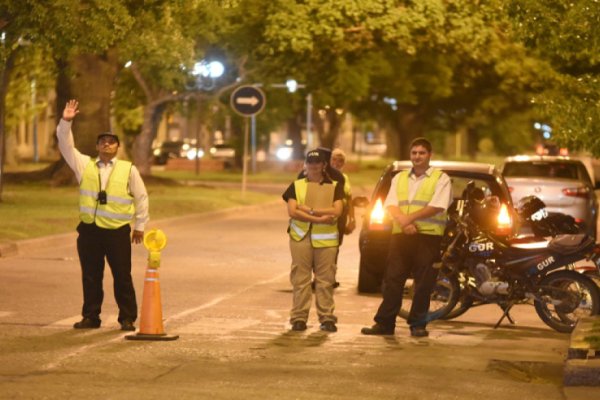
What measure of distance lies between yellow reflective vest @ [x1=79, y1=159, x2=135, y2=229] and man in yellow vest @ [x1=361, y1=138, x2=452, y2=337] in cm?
221

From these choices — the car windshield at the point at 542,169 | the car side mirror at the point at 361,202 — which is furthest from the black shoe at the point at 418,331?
the car windshield at the point at 542,169

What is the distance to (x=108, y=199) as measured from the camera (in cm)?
1384

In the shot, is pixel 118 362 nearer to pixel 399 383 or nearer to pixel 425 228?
pixel 399 383

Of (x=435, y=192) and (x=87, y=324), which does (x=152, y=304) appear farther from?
(x=435, y=192)

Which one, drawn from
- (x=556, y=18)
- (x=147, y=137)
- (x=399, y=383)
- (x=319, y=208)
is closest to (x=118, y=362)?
(x=399, y=383)

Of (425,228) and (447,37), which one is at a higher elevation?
(447,37)

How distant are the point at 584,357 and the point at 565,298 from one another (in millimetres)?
2990

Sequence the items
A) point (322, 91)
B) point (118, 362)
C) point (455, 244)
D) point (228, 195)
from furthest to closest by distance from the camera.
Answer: point (322, 91) < point (228, 195) < point (455, 244) < point (118, 362)

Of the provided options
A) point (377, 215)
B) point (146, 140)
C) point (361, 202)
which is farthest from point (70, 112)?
point (146, 140)

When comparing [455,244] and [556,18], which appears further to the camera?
[556,18]

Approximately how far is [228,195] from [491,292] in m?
25.2

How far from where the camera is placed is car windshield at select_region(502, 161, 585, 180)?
26.8 meters

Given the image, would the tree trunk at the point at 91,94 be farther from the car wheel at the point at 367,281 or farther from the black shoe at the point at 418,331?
the black shoe at the point at 418,331

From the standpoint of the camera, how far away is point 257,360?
1188 cm
